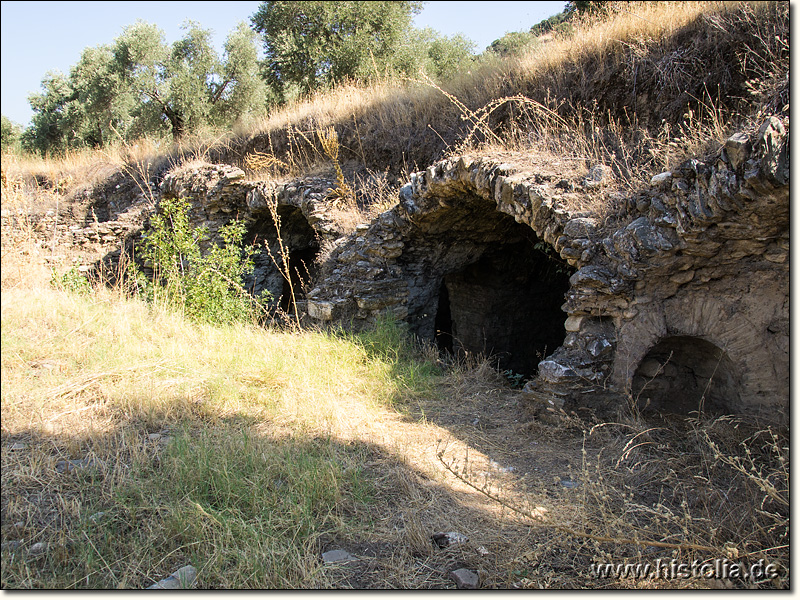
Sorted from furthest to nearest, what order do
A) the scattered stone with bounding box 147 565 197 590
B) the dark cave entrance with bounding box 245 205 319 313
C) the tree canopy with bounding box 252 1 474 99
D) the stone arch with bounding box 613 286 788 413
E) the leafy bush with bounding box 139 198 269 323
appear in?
the tree canopy with bounding box 252 1 474 99 → the dark cave entrance with bounding box 245 205 319 313 → the leafy bush with bounding box 139 198 269 323 → the stone arch with bounding box 613 286 788 413 → the scattered stone with bounding box 147 565 197 590

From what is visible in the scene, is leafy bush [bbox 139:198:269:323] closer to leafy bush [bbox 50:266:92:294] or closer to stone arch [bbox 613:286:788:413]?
leafy bush [bbox 50:266:92:294]

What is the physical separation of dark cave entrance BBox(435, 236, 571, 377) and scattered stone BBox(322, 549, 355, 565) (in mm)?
5740

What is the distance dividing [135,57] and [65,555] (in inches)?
638

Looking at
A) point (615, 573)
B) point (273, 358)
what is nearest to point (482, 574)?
point (615, 573)

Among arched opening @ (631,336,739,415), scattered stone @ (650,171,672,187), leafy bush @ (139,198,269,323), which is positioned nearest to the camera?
scattered stone @ (650,171,672,187)

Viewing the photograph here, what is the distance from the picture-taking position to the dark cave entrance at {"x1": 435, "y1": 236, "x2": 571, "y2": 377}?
8578 millimetres

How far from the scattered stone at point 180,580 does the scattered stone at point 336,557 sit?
0.62 metres

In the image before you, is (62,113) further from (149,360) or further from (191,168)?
(149,360)

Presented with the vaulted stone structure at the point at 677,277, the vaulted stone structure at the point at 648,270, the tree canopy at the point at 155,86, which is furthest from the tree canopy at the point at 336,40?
the vaulted stone structure at the point at 677,277

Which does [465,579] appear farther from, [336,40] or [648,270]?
[336,40]

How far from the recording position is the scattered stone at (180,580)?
240 centimetres

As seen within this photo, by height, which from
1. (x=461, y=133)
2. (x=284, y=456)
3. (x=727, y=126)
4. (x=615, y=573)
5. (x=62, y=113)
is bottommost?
(x=615, y=573)

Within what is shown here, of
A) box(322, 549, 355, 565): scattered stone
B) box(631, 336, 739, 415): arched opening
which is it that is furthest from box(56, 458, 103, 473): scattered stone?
box(631, 336, 739, 415): arched opening

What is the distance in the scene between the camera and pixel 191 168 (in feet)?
35.3
